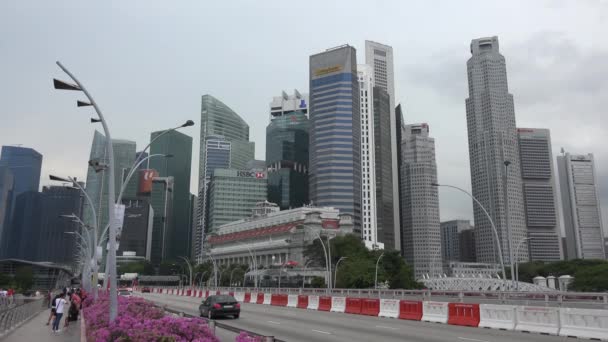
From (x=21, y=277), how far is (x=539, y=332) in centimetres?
13451

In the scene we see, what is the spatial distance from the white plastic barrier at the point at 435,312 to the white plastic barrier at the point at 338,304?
8885 millimetres

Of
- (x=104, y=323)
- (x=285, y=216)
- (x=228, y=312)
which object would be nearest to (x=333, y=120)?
(x=285, y=216)

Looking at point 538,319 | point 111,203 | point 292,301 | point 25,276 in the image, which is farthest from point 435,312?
point 25,276

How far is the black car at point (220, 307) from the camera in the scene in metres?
28.3

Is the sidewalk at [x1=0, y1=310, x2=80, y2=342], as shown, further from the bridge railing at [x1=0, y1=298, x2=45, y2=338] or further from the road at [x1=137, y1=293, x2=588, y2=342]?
the road at [x1=137, y1=293, x2=588, y2=342]

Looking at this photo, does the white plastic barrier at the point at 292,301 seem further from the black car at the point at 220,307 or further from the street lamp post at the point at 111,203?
the street lamp post at the point at 111,203

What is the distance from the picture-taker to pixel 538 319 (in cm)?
1958

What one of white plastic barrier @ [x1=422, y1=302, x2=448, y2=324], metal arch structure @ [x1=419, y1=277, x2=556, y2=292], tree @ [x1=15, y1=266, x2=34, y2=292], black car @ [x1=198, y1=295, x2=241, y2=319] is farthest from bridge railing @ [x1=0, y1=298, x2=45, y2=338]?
tree @ [x1=15, y1=266, x2=34, y2=292]

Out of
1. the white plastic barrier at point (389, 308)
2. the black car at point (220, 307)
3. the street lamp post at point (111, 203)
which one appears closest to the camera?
the street lamp post at point (111, 203)

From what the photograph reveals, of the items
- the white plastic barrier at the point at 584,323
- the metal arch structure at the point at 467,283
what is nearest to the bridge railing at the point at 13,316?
the white plastic barrier at the point at 584,323

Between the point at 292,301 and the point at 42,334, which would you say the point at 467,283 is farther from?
the point at 42,334

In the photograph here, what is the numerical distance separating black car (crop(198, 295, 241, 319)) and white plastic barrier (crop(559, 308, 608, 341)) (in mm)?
16722

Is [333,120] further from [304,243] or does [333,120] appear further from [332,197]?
[304,243]

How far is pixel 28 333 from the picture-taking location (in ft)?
77.4
